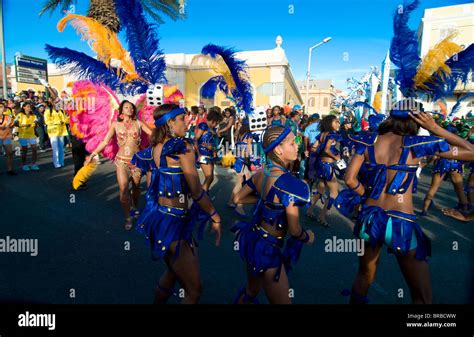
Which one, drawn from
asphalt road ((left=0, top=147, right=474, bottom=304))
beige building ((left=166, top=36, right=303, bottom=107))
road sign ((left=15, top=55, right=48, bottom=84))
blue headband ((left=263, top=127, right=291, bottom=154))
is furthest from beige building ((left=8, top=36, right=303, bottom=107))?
blue headband ((left=263, top=127, right=291, bottom=154))

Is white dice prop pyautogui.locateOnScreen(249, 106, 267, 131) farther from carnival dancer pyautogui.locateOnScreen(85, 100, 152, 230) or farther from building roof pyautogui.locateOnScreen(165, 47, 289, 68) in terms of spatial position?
building roof pyautogui.locateOnScreen(165, 47, 289, 68)

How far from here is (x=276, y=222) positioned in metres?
2.15

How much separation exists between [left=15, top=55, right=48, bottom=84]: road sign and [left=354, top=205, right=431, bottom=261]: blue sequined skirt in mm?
17971

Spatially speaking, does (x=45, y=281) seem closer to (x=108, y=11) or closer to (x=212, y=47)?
(x=212, y=47)

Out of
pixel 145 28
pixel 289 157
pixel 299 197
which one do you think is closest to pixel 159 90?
pixel 145 28

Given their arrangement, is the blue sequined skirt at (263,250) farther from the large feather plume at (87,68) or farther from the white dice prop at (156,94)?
the large feather plume at (87,68)

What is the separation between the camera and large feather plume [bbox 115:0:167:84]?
4289 millimetres

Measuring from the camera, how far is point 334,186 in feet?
16.9

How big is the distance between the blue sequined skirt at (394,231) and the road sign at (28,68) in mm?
17971

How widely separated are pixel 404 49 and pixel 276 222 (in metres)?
2.50

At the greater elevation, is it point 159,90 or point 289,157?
point 159,90

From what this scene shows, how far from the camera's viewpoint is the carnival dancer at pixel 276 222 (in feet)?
6.68

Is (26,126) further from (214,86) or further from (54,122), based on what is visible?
(214,86)

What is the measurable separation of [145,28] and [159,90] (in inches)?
42.3
